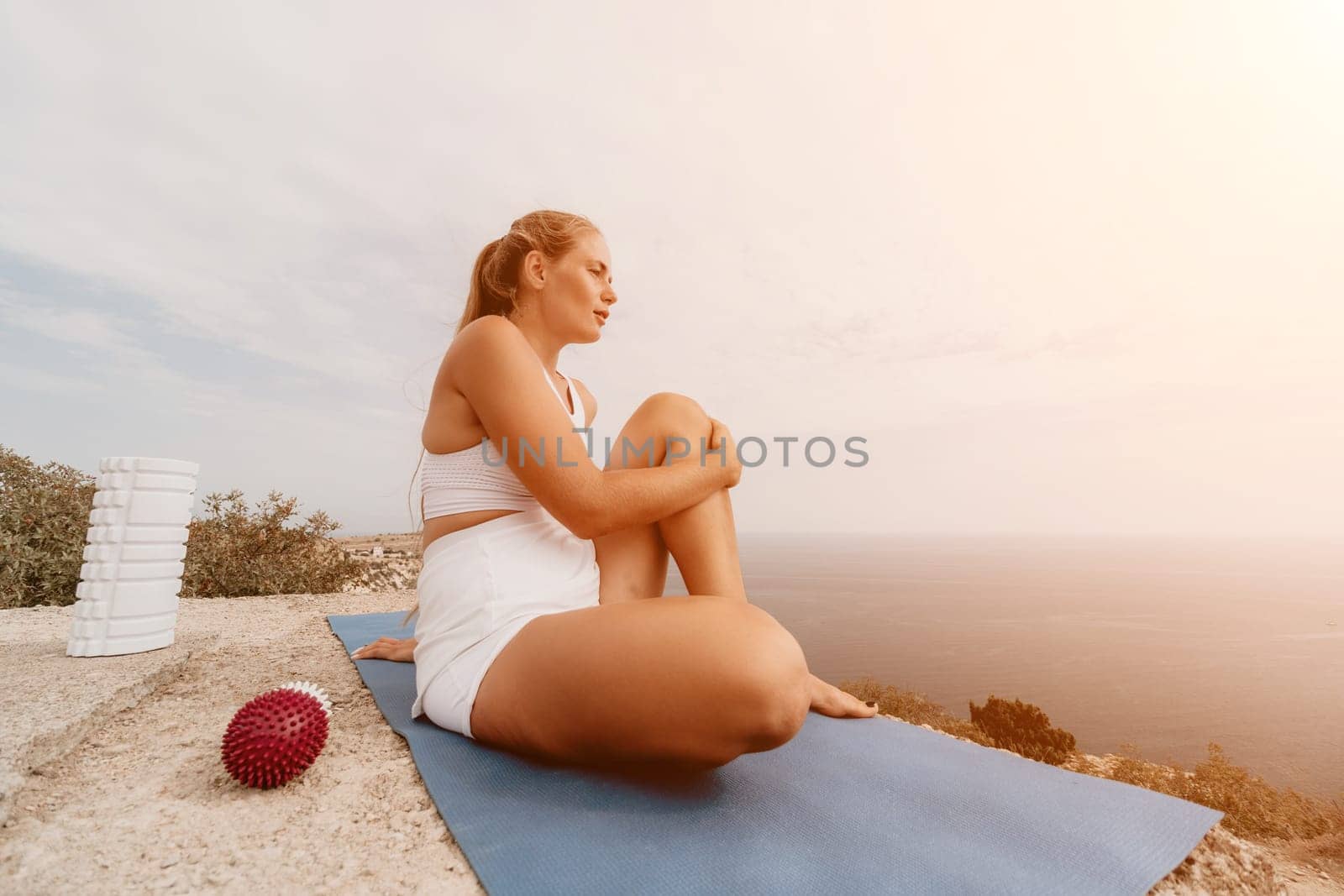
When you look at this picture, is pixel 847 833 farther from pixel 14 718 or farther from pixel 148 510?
pixel 148 510

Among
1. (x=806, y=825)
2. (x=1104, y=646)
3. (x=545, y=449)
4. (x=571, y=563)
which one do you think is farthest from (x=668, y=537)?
(x=1104, y=646)

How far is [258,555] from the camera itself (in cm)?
576

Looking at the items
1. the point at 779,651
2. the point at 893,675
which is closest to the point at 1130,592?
the point at 893,675

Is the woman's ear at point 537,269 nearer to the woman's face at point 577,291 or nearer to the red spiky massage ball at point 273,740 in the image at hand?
the woman's face at point 577,291

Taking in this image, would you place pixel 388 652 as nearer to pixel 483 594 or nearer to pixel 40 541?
pixel 483 594

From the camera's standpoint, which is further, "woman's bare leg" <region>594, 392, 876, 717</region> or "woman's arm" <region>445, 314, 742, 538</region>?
"woman's bare leg" <region>594, 392, 876, 717</region>

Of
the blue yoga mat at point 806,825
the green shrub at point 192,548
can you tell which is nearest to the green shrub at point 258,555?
the green shrub at point 192,548

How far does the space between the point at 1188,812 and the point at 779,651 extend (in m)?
1.31

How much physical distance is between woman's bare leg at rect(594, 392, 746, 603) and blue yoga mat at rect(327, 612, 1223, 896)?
0.50 meters

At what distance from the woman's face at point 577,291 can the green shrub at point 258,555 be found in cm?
505

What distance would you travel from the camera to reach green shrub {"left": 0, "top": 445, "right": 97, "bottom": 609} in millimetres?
4727

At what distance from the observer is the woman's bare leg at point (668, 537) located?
1758 mm

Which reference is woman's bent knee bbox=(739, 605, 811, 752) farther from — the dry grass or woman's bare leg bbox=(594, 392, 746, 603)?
the dry grass

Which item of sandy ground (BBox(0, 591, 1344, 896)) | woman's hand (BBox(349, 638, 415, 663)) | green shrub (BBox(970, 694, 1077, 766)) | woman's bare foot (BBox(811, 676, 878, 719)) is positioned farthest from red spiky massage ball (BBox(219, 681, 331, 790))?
green shrub (BBox(970, 694, 1077, 766))
